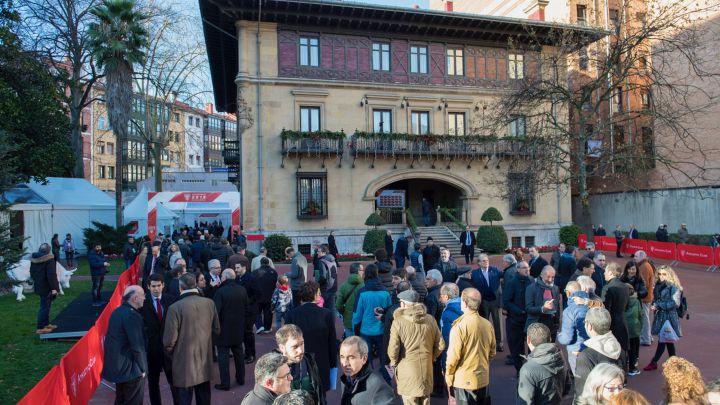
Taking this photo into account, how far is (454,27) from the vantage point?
2827cm

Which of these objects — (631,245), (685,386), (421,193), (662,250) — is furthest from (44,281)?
(631,245)

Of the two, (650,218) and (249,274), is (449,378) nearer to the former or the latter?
(249,274)

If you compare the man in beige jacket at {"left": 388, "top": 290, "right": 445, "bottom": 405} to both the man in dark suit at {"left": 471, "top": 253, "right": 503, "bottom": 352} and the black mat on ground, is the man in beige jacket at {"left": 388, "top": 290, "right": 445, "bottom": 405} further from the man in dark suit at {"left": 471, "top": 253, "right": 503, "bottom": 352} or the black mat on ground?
the black mat on ground

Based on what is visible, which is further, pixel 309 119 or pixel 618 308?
pixel 309 119

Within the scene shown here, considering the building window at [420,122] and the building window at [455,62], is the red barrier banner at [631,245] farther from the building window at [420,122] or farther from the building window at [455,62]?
the building window at [455,62]

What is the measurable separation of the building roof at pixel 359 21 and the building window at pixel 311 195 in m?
8.13

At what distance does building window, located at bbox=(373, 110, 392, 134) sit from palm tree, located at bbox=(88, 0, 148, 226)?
12478 mm

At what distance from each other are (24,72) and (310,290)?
21033mm

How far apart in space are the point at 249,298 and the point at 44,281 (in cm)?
513

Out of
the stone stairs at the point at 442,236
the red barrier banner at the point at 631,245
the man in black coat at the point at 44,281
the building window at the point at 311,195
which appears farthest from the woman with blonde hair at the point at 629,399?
the red barrier banner at the point at 631,245

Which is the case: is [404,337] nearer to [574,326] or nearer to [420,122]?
[574,326]

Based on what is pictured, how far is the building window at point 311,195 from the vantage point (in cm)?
2648

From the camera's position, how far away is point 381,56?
2784 centimetres

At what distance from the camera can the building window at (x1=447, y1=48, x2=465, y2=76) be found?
2888 cm
